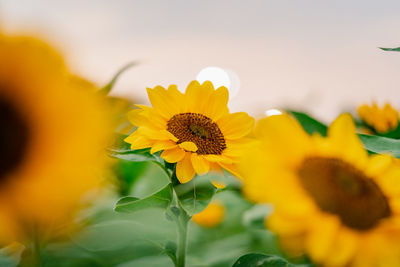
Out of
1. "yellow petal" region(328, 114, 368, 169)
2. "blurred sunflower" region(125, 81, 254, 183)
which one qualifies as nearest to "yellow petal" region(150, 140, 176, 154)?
"blurred sunflower" region(125, 81, 254, 183)

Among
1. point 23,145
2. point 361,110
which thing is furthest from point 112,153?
point 361,110

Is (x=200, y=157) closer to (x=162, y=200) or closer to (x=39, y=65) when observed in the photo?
(x=162, y=200)

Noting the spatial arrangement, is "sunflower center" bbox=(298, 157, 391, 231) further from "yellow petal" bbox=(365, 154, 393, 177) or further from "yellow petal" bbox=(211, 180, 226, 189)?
"yellow petal" bbox=(211, 180, 226, 189)

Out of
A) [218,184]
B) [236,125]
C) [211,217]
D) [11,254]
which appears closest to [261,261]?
[218,184]

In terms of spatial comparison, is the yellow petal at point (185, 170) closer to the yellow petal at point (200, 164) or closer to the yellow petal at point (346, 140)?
the yellow petal at point (200, 164)

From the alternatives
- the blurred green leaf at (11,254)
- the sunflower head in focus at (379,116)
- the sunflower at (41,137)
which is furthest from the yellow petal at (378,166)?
the sunflower head in focus at (379,116)
